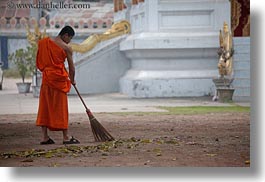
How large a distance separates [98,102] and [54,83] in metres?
0.83

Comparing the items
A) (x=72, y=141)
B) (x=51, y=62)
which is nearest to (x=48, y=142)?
(x=72, y=141)

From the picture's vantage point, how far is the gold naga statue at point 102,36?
10.4 m

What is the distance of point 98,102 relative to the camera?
8742mm

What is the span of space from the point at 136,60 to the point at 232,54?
1753mm

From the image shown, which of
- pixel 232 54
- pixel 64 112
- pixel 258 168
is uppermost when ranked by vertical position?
pixel 232 54

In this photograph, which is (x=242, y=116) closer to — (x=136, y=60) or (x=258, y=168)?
(x=258, y=168)

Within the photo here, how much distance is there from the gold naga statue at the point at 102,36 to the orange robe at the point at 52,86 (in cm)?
201

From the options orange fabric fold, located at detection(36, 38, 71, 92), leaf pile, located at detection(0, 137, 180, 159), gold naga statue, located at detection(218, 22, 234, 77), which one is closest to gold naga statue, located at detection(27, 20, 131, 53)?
orange fabric fold, located at detection(36, 38, 71, 92)

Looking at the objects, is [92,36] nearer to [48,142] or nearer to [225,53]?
[225,53]

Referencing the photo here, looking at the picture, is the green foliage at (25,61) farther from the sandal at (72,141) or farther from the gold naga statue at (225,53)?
the gold naga statue at (225,53)

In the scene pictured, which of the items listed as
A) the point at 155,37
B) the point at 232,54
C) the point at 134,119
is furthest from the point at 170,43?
the point at 134,119

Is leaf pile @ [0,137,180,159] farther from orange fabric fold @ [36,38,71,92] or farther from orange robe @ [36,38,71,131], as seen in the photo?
orange fabric fold @ [36,38,71,92]

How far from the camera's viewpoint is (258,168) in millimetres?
7609

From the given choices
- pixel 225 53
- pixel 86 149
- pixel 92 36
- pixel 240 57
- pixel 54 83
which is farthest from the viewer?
pixel 92 36
